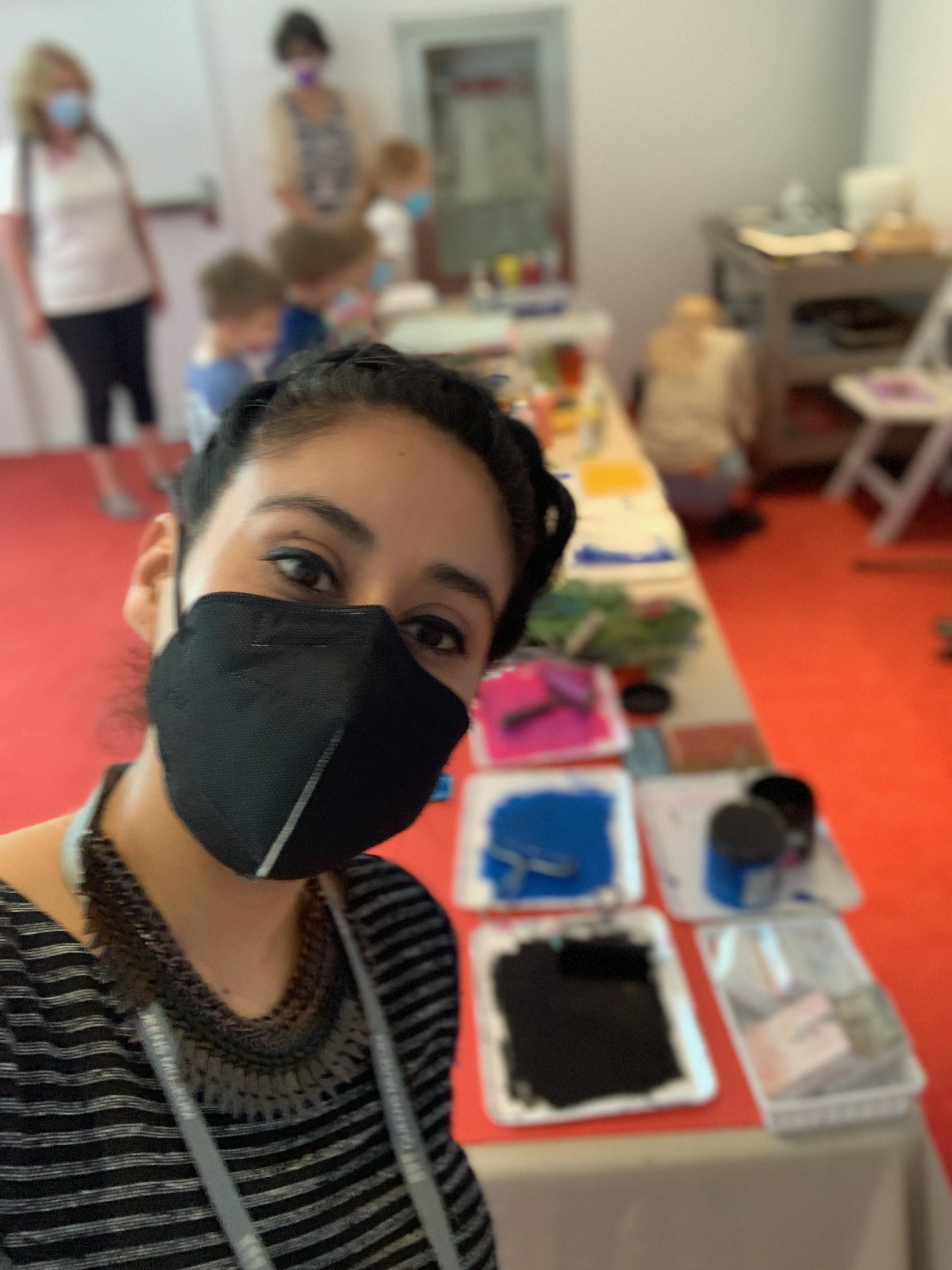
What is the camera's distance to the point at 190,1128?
0.56 m

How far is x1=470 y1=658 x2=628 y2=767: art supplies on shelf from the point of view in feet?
4.48

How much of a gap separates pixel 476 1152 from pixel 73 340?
2008 mm

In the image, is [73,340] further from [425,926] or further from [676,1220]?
[676,1220]

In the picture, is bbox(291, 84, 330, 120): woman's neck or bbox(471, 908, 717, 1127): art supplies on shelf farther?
bbox(291, 84, 330, 120): woman's neck

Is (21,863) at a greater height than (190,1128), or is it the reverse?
(21,863)

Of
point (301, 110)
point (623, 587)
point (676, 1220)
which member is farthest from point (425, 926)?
point (301, 110)

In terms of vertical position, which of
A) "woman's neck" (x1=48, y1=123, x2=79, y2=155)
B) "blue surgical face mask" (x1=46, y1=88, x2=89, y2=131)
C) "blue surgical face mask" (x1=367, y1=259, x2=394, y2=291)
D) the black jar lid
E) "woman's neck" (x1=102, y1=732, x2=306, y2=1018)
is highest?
"blue surgical face mask" (x1=46, y1=88, x2=89, y2=131)

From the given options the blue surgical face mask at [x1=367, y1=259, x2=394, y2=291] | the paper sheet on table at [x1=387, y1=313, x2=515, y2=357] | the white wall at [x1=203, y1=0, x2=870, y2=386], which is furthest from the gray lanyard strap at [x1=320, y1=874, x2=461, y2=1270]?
the white wall at [x1=203, y1=0, x2=870, y2=386]

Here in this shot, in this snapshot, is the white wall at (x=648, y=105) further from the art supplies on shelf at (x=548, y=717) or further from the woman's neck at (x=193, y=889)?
the woman's neck at (x=193, y=889)

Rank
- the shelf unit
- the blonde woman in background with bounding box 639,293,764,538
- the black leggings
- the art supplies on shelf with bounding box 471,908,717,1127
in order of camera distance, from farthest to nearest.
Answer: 1. the shelf unit
2. the blonde woman in background with bounding box 639,293,764,538
3. the black leggings
4. the art supplies on shelf with bounding box 471,908,717,1127

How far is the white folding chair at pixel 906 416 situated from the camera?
5.19ft

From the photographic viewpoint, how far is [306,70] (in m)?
3.35

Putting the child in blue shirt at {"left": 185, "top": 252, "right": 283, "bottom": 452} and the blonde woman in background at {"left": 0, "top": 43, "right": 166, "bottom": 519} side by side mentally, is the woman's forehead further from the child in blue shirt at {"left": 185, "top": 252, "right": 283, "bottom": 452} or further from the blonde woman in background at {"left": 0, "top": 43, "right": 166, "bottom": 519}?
the blonde woman in background at {"left": 0, "top": 43, "right": 166, "bottom": 519}

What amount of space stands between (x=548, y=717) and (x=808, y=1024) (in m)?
0.59
